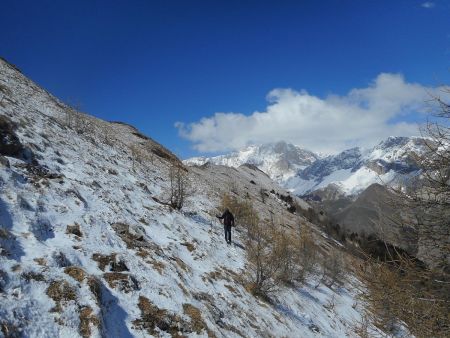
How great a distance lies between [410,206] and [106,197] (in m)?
10.9

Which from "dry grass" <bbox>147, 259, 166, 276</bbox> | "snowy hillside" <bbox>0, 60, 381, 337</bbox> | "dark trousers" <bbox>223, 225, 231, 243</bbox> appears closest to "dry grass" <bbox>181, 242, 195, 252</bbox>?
"snowy hillside" <bbox>0, 60, 381, 337</bbox>

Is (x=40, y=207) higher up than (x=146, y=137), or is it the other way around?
(x=146, y=137)

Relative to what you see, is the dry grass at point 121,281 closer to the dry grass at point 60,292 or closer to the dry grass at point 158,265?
the dry grass at point 60,292

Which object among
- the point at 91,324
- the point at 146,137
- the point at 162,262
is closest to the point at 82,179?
the point at 162,262

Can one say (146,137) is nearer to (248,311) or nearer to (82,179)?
(82,179)

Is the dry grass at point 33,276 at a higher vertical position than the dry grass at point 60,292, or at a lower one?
higher

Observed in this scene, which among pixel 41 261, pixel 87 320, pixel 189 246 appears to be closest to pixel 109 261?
pixel 41 261

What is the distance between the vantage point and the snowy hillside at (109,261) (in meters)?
8.42

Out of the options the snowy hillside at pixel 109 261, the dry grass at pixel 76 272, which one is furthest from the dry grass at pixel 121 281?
the dry grass at pixel 76 272

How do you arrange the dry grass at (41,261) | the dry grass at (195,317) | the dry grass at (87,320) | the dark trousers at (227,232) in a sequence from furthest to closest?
1. the dark trousers at (227,232)
2. the dry grass at (195,317)
3. the dry grass at (41,261)
4. the dry grass at (87,320)

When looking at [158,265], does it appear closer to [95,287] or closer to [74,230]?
[74,230]

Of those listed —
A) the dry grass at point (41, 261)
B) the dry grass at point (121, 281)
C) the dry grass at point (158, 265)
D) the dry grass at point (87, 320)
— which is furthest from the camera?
the dry grass at point (158, 265)

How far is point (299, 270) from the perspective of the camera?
808 inches

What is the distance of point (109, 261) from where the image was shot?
10.9 meters
